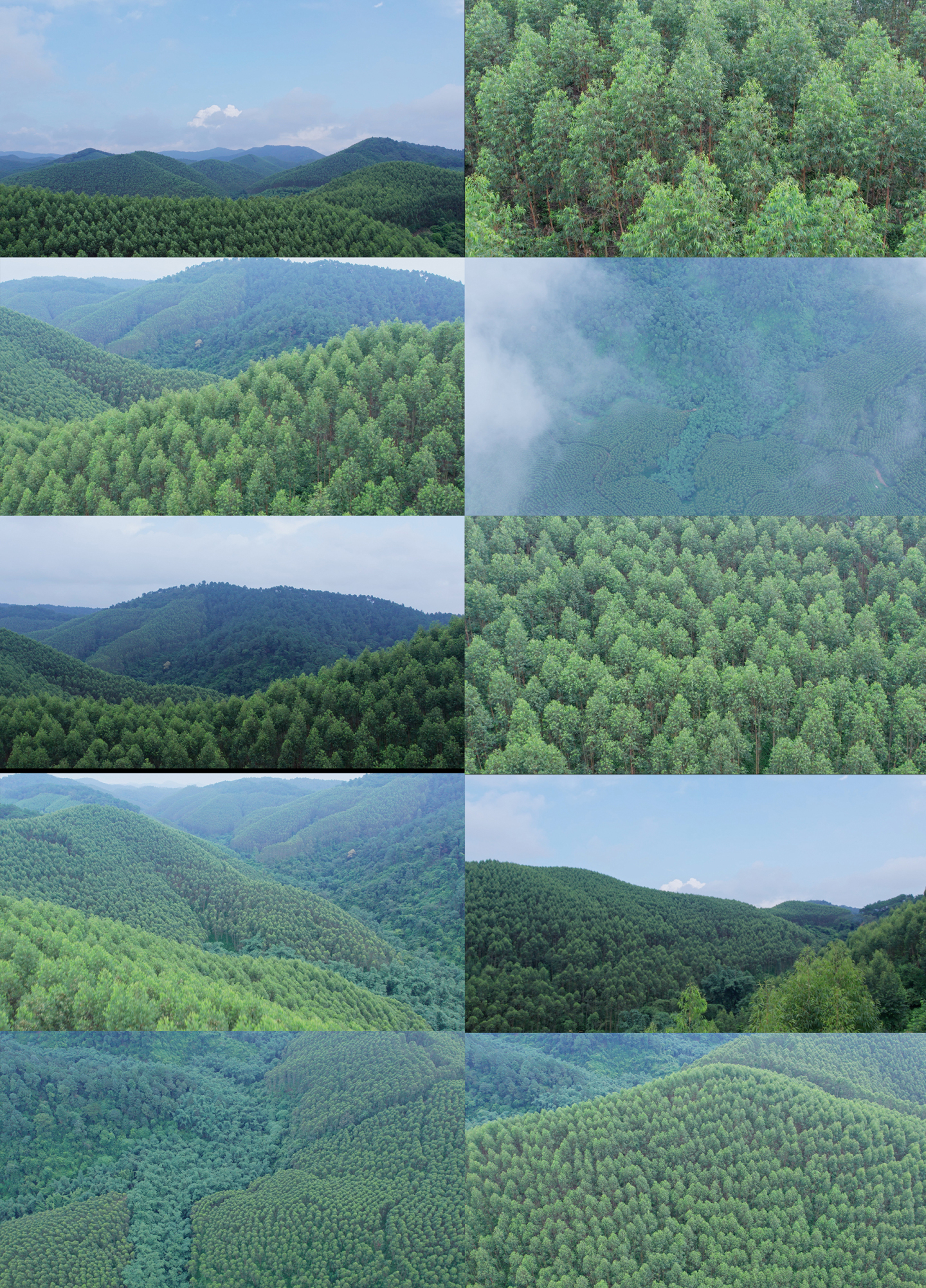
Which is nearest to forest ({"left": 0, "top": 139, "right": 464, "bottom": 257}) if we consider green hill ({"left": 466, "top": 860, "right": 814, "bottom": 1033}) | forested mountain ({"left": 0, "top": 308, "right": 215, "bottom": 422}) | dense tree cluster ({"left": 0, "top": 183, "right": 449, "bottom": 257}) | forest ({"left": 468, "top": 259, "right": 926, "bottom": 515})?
dense tree cluster ({"left": 0, "top": 183, "right": 449, "bottom": 257})

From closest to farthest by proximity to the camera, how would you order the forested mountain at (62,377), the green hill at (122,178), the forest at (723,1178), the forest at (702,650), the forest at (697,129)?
1. the forest at (723,1178)
2. the forest at (702,650)
3. the forest at (697,129)
4. the forested mountain at (62,377)
5. the green hill at (122,178)

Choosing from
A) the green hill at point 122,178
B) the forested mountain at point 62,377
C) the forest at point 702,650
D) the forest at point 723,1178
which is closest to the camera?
the forest at point 723,1178

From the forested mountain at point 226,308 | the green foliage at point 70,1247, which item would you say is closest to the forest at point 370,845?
the green foliage at point 70,1247

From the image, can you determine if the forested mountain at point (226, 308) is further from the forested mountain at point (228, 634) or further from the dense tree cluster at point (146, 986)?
the dense tree cluster at point (146, 986)

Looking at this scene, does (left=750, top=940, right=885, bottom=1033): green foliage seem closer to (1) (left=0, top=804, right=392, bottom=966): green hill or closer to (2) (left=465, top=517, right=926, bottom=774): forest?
(2) (left=465, top=517, right=926, bottom=774): forest

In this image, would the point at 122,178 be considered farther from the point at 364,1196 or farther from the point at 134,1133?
the point at 364,1196

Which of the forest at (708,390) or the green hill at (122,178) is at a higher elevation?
the green hill at (122,178)

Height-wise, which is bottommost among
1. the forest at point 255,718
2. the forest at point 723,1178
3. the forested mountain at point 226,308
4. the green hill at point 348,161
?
the forest at point 723,1178

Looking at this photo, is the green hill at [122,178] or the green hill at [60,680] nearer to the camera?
the green hill at [60,680]
